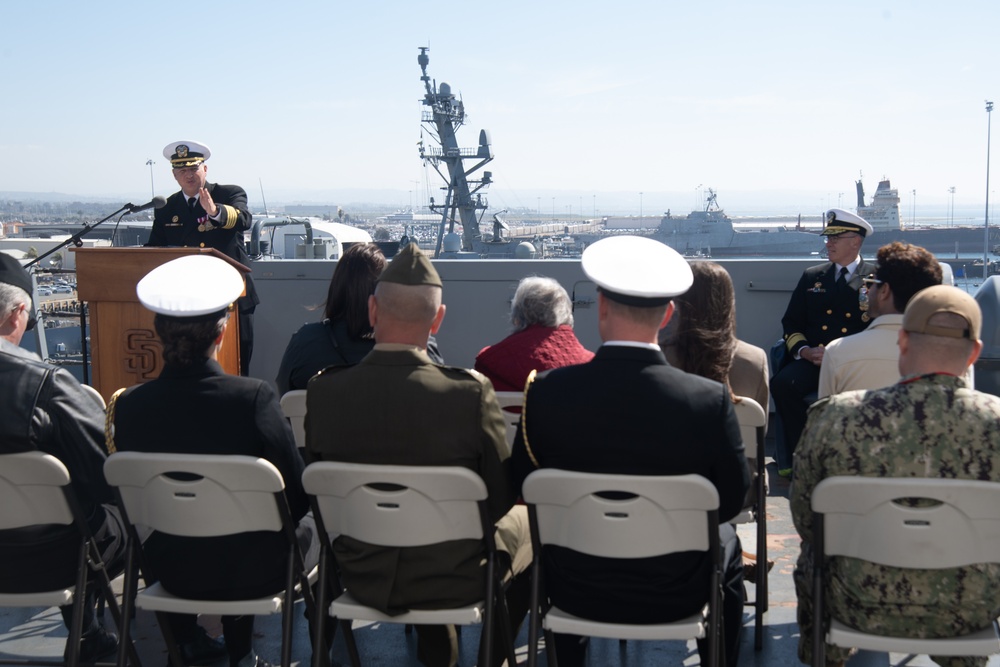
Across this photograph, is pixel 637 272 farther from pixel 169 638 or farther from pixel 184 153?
pixel 184 153

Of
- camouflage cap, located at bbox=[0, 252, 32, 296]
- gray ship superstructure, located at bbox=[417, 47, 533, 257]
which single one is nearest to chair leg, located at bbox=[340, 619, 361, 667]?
camouflage cap, located at bbox=[0, 252, 32, 296]

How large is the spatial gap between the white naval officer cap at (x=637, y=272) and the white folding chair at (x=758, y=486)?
28.0 inches

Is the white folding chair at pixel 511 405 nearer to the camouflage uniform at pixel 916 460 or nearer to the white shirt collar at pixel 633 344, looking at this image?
the white shirt collar at pixel 633 344

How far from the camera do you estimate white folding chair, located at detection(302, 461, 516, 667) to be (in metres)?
2.30

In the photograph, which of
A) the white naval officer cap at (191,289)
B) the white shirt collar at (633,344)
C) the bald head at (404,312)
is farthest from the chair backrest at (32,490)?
the white shirt collar at (633,344)

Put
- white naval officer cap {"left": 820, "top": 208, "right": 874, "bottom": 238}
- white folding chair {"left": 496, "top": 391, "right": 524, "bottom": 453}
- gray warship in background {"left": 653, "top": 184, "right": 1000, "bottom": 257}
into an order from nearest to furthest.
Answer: white folding chair {"left": 496, "top": 391, "right": 524, "bottom": 453}
white naval officer cap {"left": 820, "top": 208, "right": 874, "bottom": 238}
gray warship in background {"left": 653, "top": 184, "right": 1000, "bottom": 257}

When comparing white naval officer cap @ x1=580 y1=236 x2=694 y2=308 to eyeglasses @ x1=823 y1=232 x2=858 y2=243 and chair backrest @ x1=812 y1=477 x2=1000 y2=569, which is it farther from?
eyeglasses @ x1=823 y1=232 x2=858 y2=243

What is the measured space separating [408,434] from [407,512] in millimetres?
213

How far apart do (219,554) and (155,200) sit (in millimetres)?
2934

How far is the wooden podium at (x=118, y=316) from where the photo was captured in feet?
14.0

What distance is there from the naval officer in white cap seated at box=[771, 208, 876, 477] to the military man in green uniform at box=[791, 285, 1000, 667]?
2723mm

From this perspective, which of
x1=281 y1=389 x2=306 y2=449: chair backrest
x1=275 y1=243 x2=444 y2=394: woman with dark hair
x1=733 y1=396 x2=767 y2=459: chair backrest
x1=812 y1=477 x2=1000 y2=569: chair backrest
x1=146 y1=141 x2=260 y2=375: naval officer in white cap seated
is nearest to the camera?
x1=812 y1=477 x2=1000 y2=569: chair backrest

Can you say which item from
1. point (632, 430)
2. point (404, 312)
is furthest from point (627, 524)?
point (404, 312)

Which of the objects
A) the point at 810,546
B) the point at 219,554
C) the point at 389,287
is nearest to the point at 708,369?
the point at 810,546
